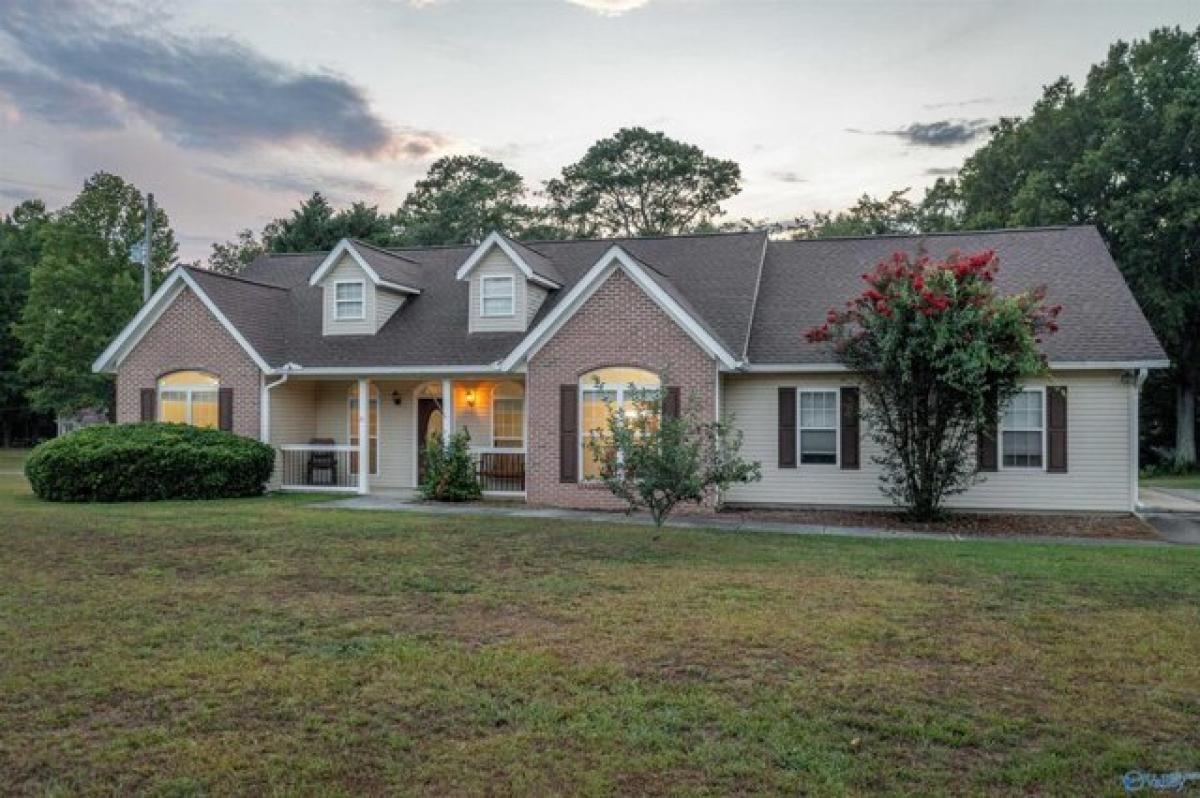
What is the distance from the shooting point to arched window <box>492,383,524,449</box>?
66.2 ft

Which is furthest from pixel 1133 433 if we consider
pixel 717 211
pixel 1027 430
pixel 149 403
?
pixel 717 211

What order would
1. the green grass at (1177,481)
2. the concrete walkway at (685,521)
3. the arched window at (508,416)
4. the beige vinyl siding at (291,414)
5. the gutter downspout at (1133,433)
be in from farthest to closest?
the green grass at (1177,481), the arched window at (508,416), the beige vinyl siding at (291,414), the gutter downspout at (1133,433), the concrete walkway at (685,521)

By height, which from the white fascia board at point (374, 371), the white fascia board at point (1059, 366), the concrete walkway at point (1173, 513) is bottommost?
the concrete walkway at point (1173, 513)

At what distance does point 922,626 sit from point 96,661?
6644 millimetres

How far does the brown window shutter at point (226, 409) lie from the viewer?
19875 mm

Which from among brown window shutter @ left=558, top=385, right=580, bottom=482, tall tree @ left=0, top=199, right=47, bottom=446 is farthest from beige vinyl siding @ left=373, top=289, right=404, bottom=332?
tall tree @ left=0, top=199, right=47, bottom=446

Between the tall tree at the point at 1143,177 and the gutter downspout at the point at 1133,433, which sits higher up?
the tall tree at the point at 1143,177

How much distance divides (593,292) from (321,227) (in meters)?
23.0

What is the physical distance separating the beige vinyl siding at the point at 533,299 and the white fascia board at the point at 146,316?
8209mm

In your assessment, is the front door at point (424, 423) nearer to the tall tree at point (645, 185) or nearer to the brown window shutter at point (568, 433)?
the brown window shutter at point (568, 433)

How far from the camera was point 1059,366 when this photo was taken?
51.6 ft

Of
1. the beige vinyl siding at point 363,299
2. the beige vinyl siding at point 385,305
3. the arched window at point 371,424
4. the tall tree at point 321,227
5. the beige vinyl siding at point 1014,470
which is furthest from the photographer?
the tall tree at point 321,227

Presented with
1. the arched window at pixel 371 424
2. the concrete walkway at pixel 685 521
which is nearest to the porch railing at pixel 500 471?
the concrete walkway at pixel 685 521

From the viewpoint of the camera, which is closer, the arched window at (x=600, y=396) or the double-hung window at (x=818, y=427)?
the arched window at (x=600, y=396)
